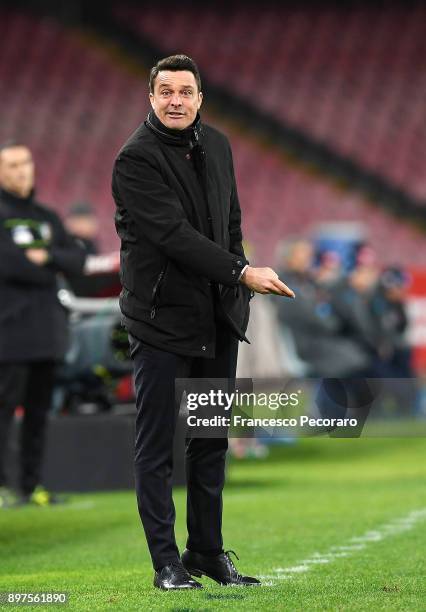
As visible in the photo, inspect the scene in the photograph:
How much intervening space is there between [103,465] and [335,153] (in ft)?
41.0

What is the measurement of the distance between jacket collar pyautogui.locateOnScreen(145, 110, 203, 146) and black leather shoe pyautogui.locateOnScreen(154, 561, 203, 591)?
1471 millimetres

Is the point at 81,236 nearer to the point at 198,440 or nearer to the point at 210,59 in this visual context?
the point at 198,440

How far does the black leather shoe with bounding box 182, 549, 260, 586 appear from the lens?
16.9ft

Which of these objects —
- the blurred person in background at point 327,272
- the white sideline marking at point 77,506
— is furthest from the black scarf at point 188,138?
the blurred person in background at point 327,272

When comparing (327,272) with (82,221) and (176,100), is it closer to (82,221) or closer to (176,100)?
(82,221)

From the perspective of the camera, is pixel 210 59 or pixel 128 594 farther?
pixel 210 59

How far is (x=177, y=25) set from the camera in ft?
74.9

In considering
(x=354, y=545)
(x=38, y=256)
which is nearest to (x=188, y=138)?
(x=354, y=545)

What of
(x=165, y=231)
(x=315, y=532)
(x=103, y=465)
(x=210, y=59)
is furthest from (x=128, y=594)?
(x=210, y=59)

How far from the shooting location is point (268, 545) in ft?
22.2

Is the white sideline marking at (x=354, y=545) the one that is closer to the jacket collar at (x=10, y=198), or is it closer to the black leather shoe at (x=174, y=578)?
the black leather shoe at (x=174, y=578)

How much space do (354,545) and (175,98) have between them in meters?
2.63

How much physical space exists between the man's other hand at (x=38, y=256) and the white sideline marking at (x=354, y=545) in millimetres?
2581

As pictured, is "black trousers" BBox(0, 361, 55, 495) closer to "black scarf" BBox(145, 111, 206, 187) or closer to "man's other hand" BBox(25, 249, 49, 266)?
"man's other hand" BBox(25, 249, 49, 266)
